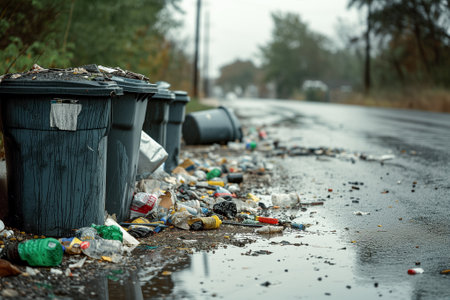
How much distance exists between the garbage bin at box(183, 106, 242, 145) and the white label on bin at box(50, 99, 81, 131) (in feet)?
20.0

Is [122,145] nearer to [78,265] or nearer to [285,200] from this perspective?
[78,265]

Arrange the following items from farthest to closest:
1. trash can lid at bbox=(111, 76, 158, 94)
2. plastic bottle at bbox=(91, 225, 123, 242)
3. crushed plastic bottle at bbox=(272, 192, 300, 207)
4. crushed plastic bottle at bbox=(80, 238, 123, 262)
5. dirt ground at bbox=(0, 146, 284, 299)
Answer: crushed plastic bottle at bbox=(272, 192, 300, 207), trash can lid at bbox=(111, 76, 158, 94), plastic bottle at bbox=(91, 225, 123, 242), crushed plastic bottle at bbox=(80, 238, 123, 262), dirt ground at bbox=(0, 146, 284, 299)

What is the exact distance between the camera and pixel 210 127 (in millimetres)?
10297

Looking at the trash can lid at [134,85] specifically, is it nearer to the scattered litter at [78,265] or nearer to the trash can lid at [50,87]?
the trash can lid at [50,87]

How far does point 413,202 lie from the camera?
5.72m

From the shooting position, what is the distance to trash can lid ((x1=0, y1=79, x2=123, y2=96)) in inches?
153

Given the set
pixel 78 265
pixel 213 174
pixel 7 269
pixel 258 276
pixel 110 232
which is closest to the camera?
pixel 7 269

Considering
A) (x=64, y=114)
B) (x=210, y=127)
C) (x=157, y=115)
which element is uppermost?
(x=64, y=114)

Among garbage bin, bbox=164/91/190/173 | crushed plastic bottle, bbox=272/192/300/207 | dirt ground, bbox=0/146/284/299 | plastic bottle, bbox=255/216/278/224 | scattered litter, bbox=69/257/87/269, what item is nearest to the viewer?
dirt ground, bbox=0/146/284/299

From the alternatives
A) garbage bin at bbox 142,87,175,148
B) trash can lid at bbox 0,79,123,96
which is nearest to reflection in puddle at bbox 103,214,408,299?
trash can lid at bbox 0,79,123,96

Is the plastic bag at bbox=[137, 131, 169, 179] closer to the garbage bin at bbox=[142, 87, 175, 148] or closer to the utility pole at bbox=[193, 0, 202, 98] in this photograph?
the garbage bin at bbox=[142, 87, 175, 148]

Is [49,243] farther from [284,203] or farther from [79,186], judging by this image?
[284,203]

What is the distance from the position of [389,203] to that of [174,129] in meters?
3.04

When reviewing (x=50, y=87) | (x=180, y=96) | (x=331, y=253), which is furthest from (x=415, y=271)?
(x=180, y=96)
